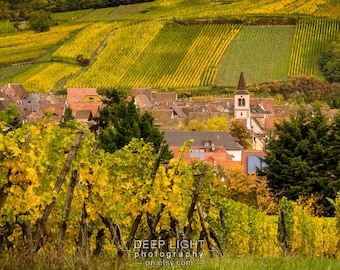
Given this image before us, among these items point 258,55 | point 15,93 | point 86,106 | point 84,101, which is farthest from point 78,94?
point 258,55

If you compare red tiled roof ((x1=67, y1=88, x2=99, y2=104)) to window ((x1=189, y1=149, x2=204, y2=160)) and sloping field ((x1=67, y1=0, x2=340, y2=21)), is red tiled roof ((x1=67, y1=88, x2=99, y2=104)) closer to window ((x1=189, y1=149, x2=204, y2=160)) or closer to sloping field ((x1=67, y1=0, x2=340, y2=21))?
window ((x1=189, y1=149, x2=204, y2=160))

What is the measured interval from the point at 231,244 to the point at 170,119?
186 ft

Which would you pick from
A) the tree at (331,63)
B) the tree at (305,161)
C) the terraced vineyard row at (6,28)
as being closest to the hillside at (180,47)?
the tree at (331,63)

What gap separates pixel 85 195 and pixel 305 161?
2277 cm

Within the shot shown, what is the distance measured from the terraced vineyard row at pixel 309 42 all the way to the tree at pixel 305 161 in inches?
2732

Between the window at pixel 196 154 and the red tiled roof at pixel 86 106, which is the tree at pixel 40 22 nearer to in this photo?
the red tiled roof at pixel 86 106

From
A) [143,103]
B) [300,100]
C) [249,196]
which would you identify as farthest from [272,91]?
[249,196]

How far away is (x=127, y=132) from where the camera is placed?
120 feet

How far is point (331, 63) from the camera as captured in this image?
10419 centimetres

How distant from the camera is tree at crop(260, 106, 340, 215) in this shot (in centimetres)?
3350

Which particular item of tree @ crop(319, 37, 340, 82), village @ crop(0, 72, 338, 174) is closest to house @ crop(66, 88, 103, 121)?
village @ crop(0, 72, 338, 174)

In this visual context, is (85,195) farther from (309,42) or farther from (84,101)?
(309,42)

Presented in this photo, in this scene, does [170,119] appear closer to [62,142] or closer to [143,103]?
[143,103]

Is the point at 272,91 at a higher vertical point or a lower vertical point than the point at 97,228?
higher
